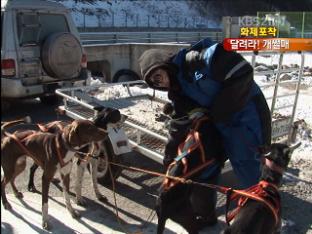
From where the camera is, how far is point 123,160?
448 cm

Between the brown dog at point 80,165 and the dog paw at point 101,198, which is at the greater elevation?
the brown dog at point 80,165

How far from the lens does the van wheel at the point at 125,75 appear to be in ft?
38.5

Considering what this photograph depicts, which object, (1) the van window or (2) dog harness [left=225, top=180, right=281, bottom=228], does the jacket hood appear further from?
(1) the van window

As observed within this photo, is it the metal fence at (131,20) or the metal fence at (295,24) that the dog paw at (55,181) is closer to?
the metal fence at (295,24)

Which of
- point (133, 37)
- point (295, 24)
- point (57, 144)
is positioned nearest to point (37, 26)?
point (57, 144)

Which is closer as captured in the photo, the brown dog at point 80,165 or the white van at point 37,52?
the brown dog at point 80,165

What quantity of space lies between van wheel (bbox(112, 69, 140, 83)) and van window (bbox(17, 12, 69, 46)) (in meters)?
4.08

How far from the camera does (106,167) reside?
4.64 metres

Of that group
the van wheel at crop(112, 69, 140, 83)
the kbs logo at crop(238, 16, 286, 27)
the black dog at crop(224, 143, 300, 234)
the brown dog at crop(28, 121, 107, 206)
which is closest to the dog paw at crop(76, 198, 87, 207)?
the brown dog at crop(28, 121, 107, 206)

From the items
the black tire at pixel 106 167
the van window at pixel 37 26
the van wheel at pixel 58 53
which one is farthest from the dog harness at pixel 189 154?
the van window at pixel 37 26

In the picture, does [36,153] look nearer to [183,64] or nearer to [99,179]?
[183,64]

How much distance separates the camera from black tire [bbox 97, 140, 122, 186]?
4398mm

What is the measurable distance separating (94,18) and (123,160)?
33.6 meters

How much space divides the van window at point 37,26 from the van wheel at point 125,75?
161 inches
